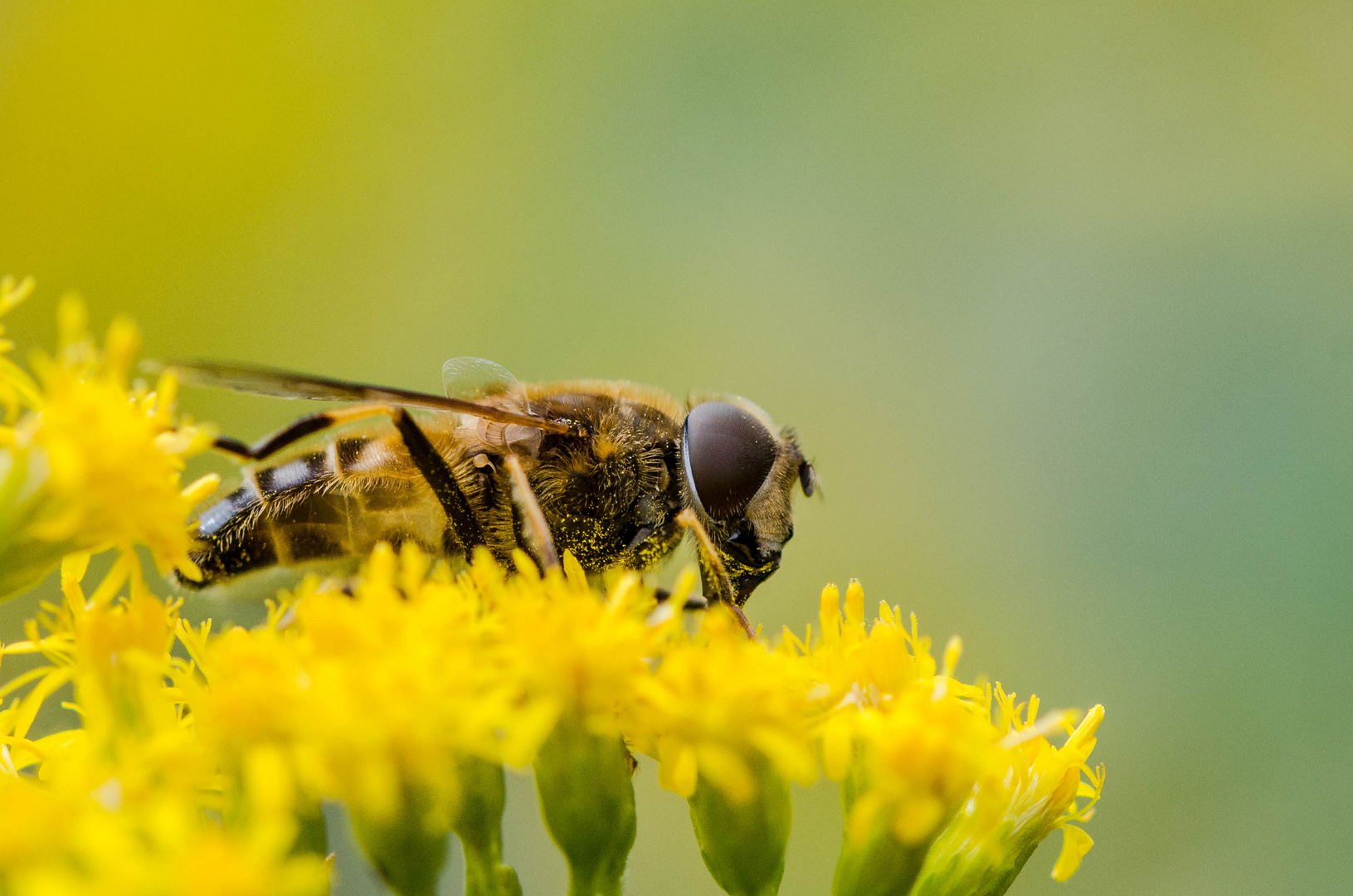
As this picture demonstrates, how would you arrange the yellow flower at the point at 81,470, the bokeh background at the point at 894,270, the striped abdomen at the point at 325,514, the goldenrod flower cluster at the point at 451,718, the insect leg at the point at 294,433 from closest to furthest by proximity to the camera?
1. the goldenrod flower cluster at the point at 451,718
2. the yellow flower at the point at 81,470
3. the insect leg at the point at 294,433
4. the striped abdomen at the point at 325,514
5. the bokeh background at the point at 894,270

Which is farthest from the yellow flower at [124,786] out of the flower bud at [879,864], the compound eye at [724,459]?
the compound eye at [724,459]

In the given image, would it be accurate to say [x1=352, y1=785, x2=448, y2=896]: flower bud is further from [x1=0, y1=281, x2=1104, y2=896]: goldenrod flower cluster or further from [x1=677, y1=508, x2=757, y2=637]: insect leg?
[x1=677, y1=508, x2=757, y2=637]: insect leg

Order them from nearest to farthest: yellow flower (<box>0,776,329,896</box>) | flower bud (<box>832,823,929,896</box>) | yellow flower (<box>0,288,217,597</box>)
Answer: yellow flower (<box>0,776,329,896</box>)
yellow flower (<box>0,288,217,597</box>)
flower bud (<box>832,823,929,896</box>)

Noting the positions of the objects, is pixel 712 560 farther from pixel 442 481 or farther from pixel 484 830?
pixel 484 830

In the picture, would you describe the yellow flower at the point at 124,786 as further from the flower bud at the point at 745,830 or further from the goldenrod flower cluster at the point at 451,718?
the flower bud at the point at 745,830

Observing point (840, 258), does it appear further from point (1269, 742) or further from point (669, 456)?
point (669, 456)

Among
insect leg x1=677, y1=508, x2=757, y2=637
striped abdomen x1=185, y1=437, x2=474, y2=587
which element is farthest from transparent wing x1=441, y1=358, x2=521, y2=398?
insect leg x1=677, y1=508, x2=757, y2=637

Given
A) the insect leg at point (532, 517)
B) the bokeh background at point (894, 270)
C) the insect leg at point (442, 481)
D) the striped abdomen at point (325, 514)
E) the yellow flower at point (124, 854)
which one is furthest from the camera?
the bokeh background at point (894, 270)
